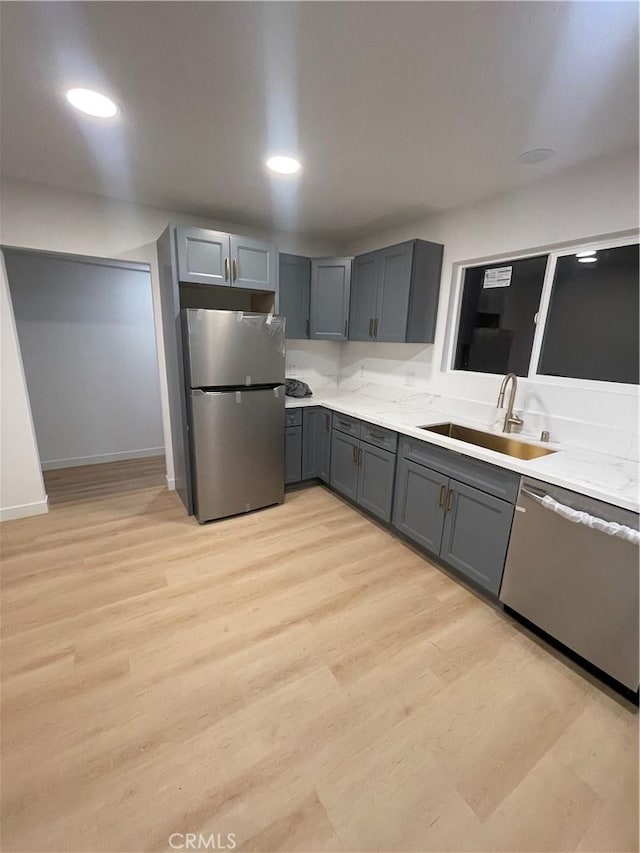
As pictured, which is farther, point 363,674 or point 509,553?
point 509,553

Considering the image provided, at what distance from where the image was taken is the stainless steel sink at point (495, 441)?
7.28ft

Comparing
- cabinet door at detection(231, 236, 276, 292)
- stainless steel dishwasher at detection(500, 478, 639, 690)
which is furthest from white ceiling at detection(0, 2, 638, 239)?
stainless steel dishwasher at detection(500, 478, 639, 690)

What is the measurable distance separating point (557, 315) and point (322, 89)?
1858 millimetres

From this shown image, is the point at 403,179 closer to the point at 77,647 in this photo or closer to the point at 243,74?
the point at 243,74

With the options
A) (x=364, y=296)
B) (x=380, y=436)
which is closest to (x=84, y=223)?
(x=364, y=296)

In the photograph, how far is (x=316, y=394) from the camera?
3807 millimetres

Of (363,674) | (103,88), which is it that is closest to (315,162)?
(103,88)

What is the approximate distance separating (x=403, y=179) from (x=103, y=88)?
1.63 metres

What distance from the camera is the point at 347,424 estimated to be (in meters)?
3.03

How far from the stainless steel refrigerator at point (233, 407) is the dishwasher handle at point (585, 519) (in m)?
1.85

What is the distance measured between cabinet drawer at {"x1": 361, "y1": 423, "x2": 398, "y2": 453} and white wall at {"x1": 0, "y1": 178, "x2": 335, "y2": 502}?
184 cm

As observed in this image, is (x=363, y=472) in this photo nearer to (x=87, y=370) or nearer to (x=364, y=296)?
(x=364, y=296)

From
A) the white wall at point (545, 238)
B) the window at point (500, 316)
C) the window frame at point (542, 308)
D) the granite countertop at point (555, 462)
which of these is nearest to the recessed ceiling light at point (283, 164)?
the white wall at point (545, 238)

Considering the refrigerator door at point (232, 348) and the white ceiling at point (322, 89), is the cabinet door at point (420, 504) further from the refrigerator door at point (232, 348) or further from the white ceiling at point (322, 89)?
the white ceiling at point (322, 89)
